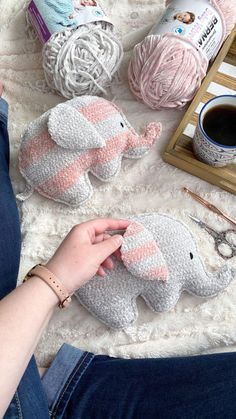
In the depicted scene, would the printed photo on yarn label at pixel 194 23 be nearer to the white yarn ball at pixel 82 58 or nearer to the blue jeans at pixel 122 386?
the white yarn ball at pixel 82 58

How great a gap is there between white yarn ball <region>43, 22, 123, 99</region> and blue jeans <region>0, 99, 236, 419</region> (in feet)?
0.82

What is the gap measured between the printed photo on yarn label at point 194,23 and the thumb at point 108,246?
1.07ft

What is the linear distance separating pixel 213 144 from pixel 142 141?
0.14 m

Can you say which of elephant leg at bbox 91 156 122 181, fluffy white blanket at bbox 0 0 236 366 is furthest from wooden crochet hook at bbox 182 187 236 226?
elephant leg at bbox 91 156 122 181

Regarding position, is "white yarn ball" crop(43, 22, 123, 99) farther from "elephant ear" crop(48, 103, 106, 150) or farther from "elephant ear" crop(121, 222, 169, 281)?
"elephant ear" crop(121, 222, 169, 281)

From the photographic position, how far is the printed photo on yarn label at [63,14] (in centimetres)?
75

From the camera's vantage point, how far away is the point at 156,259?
654 mm

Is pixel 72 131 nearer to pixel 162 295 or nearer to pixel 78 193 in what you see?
pixel 78 193

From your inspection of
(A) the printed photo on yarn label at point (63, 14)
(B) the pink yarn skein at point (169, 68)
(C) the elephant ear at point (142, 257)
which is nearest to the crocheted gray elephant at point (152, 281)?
(C) the elephant ear at point (142, 257)

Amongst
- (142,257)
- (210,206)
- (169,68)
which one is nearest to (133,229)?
(142,257)

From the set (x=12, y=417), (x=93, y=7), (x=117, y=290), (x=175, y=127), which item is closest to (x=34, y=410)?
(x=12, y=417)

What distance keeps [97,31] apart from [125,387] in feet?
1.74

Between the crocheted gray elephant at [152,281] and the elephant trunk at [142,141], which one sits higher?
the elephant trunk at [142,141]

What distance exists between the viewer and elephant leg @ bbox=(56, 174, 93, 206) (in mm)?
714
